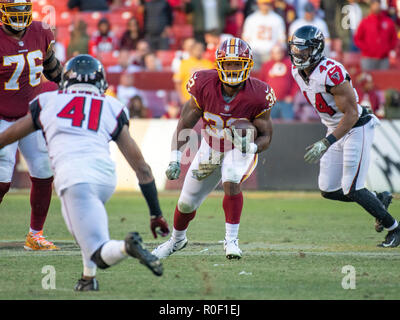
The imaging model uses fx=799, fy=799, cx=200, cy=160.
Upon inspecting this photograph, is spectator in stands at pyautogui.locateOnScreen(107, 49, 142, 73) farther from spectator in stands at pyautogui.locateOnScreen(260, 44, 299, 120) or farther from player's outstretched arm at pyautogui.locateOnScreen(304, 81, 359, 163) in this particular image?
player's outstretched arm at pyautogui.locateOnScreen(304, 81, 359, 163)

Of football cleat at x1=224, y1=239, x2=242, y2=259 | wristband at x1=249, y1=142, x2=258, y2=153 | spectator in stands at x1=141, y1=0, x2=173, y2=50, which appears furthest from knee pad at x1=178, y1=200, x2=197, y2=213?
spectator in stands at x1=141, y1=0, x2=173, y2=50

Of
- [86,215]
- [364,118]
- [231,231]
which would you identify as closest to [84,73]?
[86,215]

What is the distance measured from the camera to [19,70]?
7035 mm

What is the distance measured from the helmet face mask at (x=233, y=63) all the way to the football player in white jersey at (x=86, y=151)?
1.49 meters

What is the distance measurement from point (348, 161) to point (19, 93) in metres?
3.02

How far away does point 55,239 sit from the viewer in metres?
7.80

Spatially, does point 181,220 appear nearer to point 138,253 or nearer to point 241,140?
point 241,140

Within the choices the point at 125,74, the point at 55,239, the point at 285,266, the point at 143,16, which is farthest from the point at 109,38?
the point at 285,266

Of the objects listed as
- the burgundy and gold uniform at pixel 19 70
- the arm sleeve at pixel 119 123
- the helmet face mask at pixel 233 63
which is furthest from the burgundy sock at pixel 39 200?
the arm sleeve at pixel 119 123

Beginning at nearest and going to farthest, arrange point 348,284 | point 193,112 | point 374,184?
point 348,284 → point 193,112 → point 374,184

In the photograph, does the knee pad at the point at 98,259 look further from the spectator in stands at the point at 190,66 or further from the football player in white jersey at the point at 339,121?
the spectator in stands at the point at 190,66

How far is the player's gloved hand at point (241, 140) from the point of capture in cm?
652

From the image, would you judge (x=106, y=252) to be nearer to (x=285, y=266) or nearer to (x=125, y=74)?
(x=285, y=266)

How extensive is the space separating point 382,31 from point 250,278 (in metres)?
8.88
